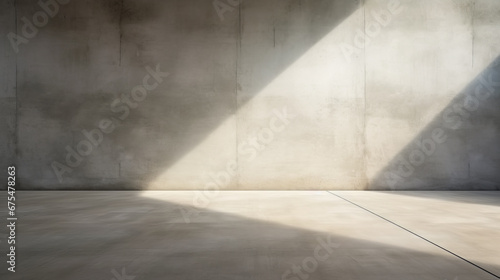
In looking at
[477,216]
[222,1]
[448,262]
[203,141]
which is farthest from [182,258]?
[222,1]

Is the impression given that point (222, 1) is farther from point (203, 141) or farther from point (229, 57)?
point (203, 141)

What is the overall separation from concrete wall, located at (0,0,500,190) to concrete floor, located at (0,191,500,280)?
6.86 feet

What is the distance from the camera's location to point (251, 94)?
730 centimetres

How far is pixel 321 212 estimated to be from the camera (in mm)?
4469

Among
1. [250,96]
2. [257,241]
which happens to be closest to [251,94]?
[250,96]

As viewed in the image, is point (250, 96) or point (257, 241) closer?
point (257, 241)

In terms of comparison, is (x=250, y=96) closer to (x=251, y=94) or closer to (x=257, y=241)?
(x=251, y=94)

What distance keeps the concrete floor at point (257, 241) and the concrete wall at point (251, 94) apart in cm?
209

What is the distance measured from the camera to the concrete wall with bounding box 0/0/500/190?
7242 millimetres

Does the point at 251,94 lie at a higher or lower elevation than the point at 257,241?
higher

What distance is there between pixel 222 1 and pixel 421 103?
4.65 meters

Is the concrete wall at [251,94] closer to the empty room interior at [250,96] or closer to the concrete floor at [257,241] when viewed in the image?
the empty room interior at [250,96]

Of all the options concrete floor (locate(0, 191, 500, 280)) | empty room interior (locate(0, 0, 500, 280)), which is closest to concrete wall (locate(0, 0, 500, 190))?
empty room interior (locate(0, 0, 500, 280))

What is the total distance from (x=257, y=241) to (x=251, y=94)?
15.5 ft
